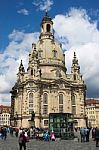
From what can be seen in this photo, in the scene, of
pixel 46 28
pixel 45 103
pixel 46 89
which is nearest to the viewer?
pixel 45 103

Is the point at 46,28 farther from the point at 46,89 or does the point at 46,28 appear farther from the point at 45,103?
the point at 45,103

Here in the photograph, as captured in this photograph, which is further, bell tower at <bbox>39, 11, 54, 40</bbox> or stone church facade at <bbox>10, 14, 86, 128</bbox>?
bell tower at <bbox>39, 11, 54, 40</bbox>

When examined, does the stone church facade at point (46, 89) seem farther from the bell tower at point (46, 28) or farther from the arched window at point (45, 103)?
the bell tower at point (46, 28)

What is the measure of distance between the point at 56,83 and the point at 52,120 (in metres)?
34.5

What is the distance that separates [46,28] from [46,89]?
897 inches

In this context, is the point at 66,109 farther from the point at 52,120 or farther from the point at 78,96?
the point at 52,120

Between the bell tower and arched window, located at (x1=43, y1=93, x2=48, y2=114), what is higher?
the bell tower

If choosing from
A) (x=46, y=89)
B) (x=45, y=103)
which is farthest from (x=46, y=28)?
(x=45, y=103)

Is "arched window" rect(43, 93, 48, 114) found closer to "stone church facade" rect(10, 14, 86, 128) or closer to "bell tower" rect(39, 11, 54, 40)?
"stone church facade" rect(10, 14, 86, 128)

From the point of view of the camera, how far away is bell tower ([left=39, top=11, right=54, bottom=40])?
295 ft

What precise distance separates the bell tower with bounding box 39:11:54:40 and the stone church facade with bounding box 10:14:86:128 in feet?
9.51

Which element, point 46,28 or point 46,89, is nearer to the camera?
point 46,89

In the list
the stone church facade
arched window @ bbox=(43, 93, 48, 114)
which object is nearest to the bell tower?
the stone church facade

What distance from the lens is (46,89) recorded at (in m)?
77.9
